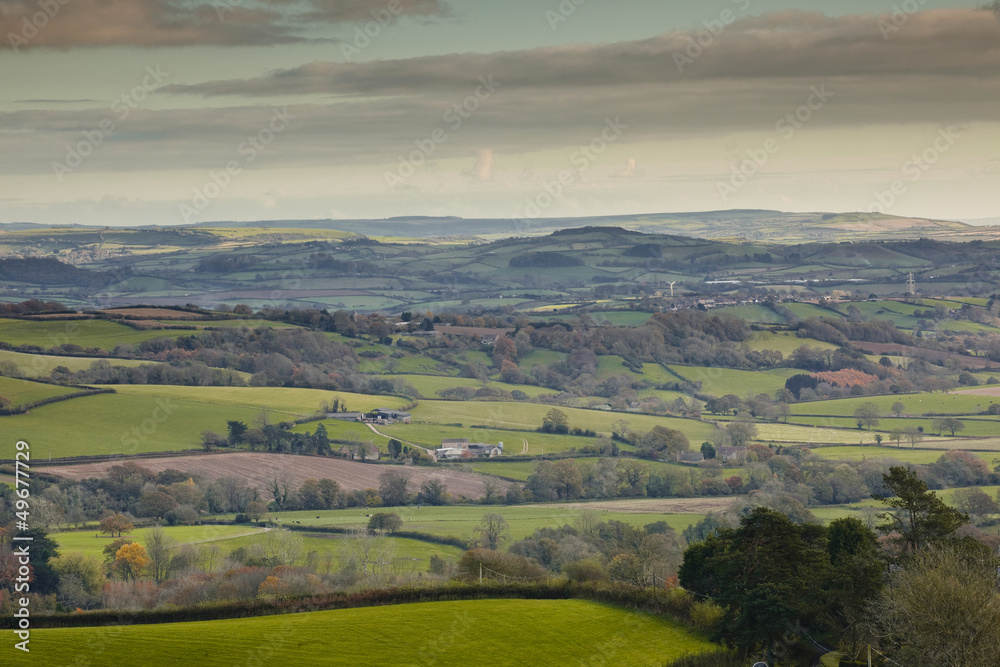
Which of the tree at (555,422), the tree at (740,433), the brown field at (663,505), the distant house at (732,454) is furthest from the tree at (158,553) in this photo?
the tree at (740,433)

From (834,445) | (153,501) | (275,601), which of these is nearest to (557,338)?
(834,445)

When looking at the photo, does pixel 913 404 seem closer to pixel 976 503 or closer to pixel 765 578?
pixel 976 503

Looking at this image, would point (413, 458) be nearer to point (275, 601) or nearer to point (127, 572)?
point (127, 572)

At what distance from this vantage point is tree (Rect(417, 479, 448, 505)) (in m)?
83.9

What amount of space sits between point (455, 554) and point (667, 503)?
23.6m

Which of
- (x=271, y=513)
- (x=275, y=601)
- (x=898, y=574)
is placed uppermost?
(x=898, y=574)

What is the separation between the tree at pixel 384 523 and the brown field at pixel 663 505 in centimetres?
1540

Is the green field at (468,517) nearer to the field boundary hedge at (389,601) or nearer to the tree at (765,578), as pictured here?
the field boundary hedge at (389,601)

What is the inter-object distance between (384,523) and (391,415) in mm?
37011

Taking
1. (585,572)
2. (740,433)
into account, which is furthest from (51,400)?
(585,572)

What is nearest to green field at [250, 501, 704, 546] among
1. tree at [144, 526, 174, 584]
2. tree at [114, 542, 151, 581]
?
tree at [144, 526, 174, 584]

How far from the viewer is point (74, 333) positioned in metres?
136

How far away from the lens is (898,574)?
33.8 metres

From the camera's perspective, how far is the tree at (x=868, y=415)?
11275 cm
